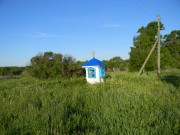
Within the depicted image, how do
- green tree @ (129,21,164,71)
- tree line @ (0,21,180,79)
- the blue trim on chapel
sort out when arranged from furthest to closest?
1. green tree @ (129,21,164,71)
2. tree line @ (0,21,180,79)
3. the blue trim on chapel

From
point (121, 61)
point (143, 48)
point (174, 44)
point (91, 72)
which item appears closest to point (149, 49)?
point (143, 48)

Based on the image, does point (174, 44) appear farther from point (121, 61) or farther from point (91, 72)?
point (91, 72)

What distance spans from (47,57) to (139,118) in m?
15.1

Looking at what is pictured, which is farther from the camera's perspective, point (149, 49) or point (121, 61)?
point (121, 61)

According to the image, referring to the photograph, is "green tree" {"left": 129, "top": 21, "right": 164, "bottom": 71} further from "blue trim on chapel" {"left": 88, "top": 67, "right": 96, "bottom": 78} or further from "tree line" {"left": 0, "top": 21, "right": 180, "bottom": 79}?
"blue trim on chapel" {"left": 88, "top": 67, "right": 96, "bottom": 78}

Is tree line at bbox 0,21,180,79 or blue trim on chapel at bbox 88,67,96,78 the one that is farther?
tree line at bbox 0,21,180,79

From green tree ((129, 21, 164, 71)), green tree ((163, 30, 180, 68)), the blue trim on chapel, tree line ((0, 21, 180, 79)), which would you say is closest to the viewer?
the blue trim on chapel

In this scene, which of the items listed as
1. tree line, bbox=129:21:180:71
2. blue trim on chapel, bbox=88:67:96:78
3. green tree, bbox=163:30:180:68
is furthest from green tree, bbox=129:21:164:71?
blue trim on chapel, bbox=88:67:96:78

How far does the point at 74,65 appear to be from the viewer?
58.0 feet

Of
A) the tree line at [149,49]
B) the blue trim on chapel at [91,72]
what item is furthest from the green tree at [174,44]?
the blue trim on chapel at [91,72]

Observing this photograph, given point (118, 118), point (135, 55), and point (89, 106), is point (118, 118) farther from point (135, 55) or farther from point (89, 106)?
point (135, 55)

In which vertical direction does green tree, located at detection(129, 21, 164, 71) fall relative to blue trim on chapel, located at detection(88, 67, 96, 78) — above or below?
above

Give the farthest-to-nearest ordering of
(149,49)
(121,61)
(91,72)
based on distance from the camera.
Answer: (121,61)
(149,49)
(91,72)

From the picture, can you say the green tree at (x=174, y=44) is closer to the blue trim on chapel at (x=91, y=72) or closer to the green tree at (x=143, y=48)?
the green tree at (x=143, y=48)
